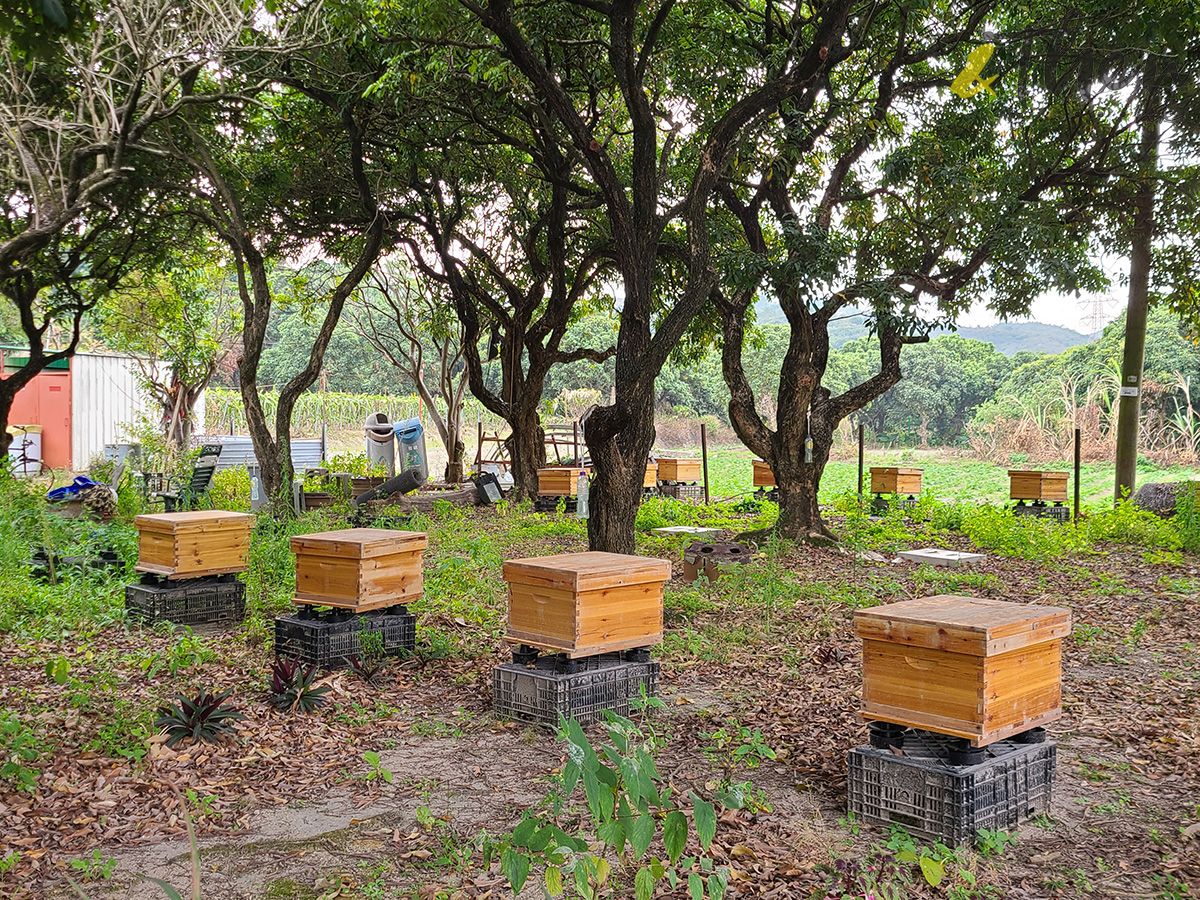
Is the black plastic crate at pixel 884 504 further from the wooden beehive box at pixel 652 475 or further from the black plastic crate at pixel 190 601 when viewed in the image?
the black plastic crate at pixel 190 601

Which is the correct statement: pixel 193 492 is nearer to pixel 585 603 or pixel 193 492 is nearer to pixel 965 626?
pixel 585 603

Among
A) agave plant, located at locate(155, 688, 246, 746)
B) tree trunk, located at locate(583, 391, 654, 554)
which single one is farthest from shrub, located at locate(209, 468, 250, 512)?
agave plant, located at locate(155, 688, 246, 746)

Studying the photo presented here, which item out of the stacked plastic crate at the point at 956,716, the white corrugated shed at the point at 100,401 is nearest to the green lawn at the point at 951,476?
the stacked plastic crate at the point at 956,716

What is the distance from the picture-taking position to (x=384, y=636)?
678cm

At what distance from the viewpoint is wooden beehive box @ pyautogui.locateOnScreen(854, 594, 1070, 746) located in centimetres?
389

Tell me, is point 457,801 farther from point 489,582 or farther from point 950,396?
point 950,396

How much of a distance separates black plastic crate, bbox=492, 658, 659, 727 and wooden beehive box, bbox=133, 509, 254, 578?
3480mm

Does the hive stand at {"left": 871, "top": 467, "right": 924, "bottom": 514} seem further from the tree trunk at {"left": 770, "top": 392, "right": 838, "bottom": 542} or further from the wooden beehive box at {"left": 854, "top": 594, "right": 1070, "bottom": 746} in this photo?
the wooden beehive box at {"left": 854, "top": 594, "right": 1070, "bottom": 746}

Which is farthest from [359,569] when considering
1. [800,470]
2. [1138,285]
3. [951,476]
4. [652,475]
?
[951,476]

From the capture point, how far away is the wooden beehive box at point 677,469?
19078 mm

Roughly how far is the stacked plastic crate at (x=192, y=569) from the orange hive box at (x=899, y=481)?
38.9 feet

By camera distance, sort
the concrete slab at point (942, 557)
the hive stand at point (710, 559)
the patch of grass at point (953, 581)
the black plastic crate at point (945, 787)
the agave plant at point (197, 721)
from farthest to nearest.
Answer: the concrete slab at point (942, 557), the hive stand at point (710, 559), the patch of grass at point (953, 581), the agave plant at point (197, 721), the black plastic crate at point (945, 787)

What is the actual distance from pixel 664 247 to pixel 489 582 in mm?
5049

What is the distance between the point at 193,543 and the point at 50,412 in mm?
20397
